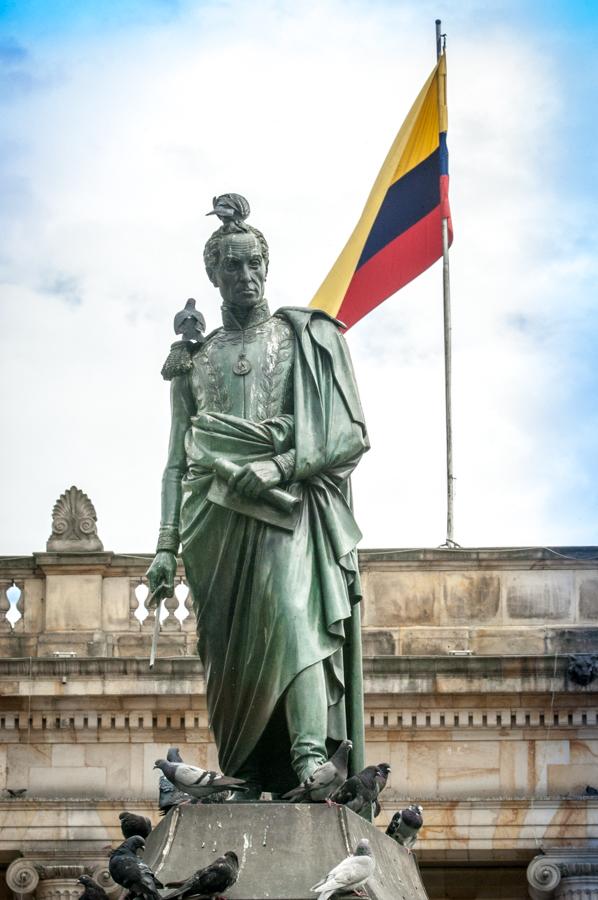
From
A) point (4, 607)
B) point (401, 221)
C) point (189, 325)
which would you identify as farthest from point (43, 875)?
point (189, 325)

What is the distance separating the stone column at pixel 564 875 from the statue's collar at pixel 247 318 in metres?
20.7

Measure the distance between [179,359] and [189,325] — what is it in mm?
196

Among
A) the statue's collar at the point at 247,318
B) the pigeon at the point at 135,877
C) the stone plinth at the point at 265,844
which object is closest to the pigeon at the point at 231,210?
the statue's collar at the point at 247,318

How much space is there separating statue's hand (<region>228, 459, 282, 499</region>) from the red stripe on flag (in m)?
23.1

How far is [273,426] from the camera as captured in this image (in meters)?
14.4

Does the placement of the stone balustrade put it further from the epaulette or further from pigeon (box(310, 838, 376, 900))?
pigeon (box(310, 838, 376, 900))

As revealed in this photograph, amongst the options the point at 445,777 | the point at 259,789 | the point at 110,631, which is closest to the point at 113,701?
the point at 110,631

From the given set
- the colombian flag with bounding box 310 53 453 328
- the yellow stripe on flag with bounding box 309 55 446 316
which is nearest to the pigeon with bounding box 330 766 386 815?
the colombian flag with bounding box 310 53 453 328

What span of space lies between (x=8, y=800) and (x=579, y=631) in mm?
6636

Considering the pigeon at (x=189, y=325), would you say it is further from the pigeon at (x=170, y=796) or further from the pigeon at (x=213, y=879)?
the pigeon at (x=213, y=879)

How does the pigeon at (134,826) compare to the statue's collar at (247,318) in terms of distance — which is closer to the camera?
the pigeon at (134,826)

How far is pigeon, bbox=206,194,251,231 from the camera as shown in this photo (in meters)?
14.8

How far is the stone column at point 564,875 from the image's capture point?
34.8 m

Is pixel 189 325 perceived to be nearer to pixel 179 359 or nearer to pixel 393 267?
pixel 179 359
